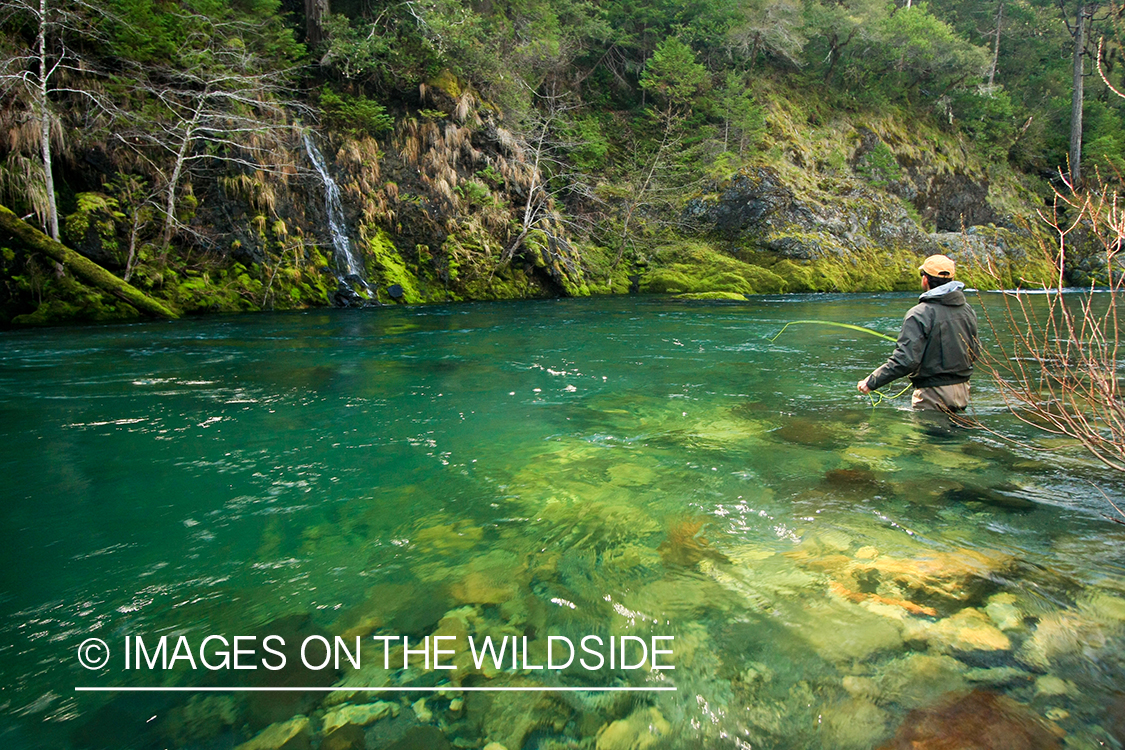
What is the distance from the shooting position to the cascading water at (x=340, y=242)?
16.3 m

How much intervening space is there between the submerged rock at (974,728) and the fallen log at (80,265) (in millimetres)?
14953

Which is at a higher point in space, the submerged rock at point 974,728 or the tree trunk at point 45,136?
the tree trunk at point 45,136

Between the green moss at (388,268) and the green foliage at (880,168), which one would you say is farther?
the green foliage at (880,168)

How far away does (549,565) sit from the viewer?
3.06 m

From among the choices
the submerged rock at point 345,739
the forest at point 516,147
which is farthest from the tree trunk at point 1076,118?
the submerged rock at point 345,739

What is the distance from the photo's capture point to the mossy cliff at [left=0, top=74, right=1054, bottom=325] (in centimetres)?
1327

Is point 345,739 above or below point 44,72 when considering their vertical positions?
below

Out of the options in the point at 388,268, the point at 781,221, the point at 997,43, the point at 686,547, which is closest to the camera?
the point at 686,547

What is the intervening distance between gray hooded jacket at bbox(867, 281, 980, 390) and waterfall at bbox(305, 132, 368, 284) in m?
14.8

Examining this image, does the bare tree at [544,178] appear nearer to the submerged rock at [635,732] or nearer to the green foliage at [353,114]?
the green foliage at [353,114]

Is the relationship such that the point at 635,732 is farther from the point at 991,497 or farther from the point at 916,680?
the point at 991,497

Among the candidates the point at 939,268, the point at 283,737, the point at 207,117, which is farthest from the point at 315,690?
the point at 207,117

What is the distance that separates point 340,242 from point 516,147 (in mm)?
8349

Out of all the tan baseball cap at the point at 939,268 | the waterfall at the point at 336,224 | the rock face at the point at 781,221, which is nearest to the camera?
the tan baseball cap at the point at 939,268
